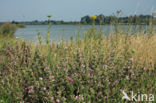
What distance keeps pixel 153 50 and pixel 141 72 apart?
1444 millimetres

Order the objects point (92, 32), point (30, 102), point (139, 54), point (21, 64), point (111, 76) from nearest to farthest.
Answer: point (30, 102) < point (111, 76) < point (21, 64) < point (139, 54) < point (92, 32)

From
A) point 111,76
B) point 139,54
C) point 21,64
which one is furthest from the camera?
point 139,54

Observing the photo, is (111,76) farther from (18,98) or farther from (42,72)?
(18,98)

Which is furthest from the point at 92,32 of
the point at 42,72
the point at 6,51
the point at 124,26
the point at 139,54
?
the point at 42,72

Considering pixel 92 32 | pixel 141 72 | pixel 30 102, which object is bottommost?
pixel 30 102

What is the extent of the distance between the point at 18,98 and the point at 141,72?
1.72 meters

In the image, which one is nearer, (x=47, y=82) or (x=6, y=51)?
(x=47, y=82)

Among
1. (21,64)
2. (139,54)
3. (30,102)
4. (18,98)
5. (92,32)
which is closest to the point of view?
(18,98)

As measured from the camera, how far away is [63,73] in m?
2.31

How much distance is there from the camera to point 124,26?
505 centimetres

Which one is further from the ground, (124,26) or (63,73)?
(124,26)

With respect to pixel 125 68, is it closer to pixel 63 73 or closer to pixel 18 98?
pixel 63 73

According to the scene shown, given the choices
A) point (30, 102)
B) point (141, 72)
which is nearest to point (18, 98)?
→ point (30, 102)

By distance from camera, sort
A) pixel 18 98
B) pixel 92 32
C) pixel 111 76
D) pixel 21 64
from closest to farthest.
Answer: pixel 18 98, pixel 111 76, pixel 21 64, pixel 92 32
